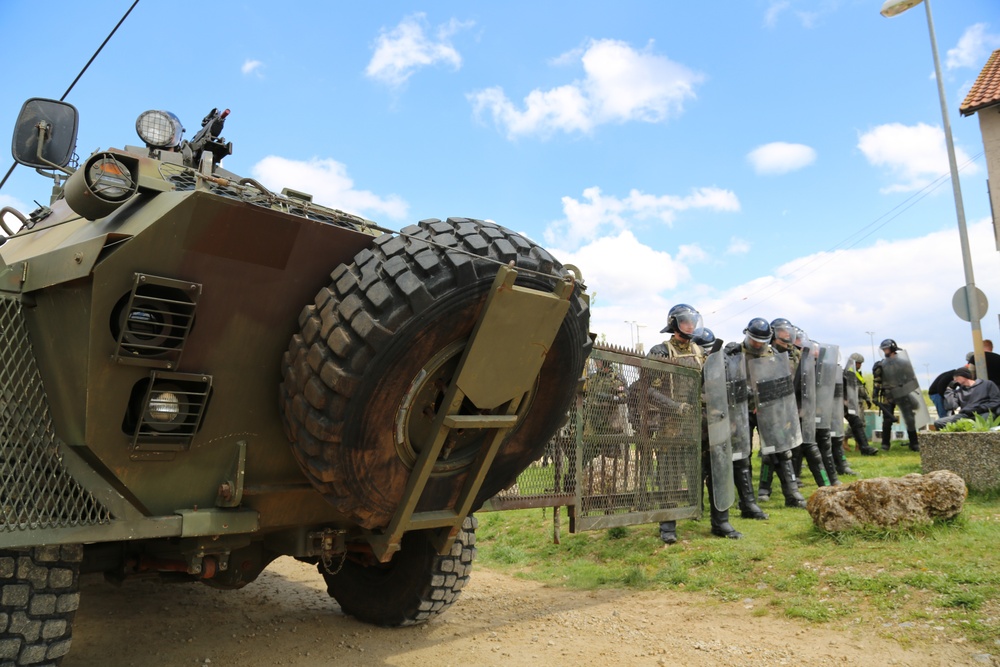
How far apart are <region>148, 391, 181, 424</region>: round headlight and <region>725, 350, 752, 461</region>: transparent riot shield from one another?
559cm

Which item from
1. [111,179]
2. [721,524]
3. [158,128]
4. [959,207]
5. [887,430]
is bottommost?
[721,524]

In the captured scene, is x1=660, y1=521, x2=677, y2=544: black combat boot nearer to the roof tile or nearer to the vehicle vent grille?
the vehicle vent grille

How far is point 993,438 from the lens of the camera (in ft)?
23.8

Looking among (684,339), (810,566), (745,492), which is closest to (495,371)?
(810,566)

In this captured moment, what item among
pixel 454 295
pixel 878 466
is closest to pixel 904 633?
pixel 454 295

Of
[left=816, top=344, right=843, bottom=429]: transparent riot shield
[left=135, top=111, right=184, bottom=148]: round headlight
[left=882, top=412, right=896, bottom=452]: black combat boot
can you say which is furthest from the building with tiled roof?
[left=135, top=111, right=184, bottom=148]: round headlight

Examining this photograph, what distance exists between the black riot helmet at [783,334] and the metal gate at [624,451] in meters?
3.35

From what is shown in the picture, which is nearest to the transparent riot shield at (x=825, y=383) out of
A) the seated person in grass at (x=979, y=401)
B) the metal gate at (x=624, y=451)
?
the seated person in grass at (x=979, y=401)

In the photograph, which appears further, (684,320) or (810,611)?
(684,320)

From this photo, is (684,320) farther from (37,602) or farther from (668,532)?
(37,602)

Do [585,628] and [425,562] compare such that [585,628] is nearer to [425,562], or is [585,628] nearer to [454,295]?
[425,562]

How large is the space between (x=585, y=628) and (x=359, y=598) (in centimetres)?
148

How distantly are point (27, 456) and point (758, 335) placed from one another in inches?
280

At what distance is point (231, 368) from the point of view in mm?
3357
